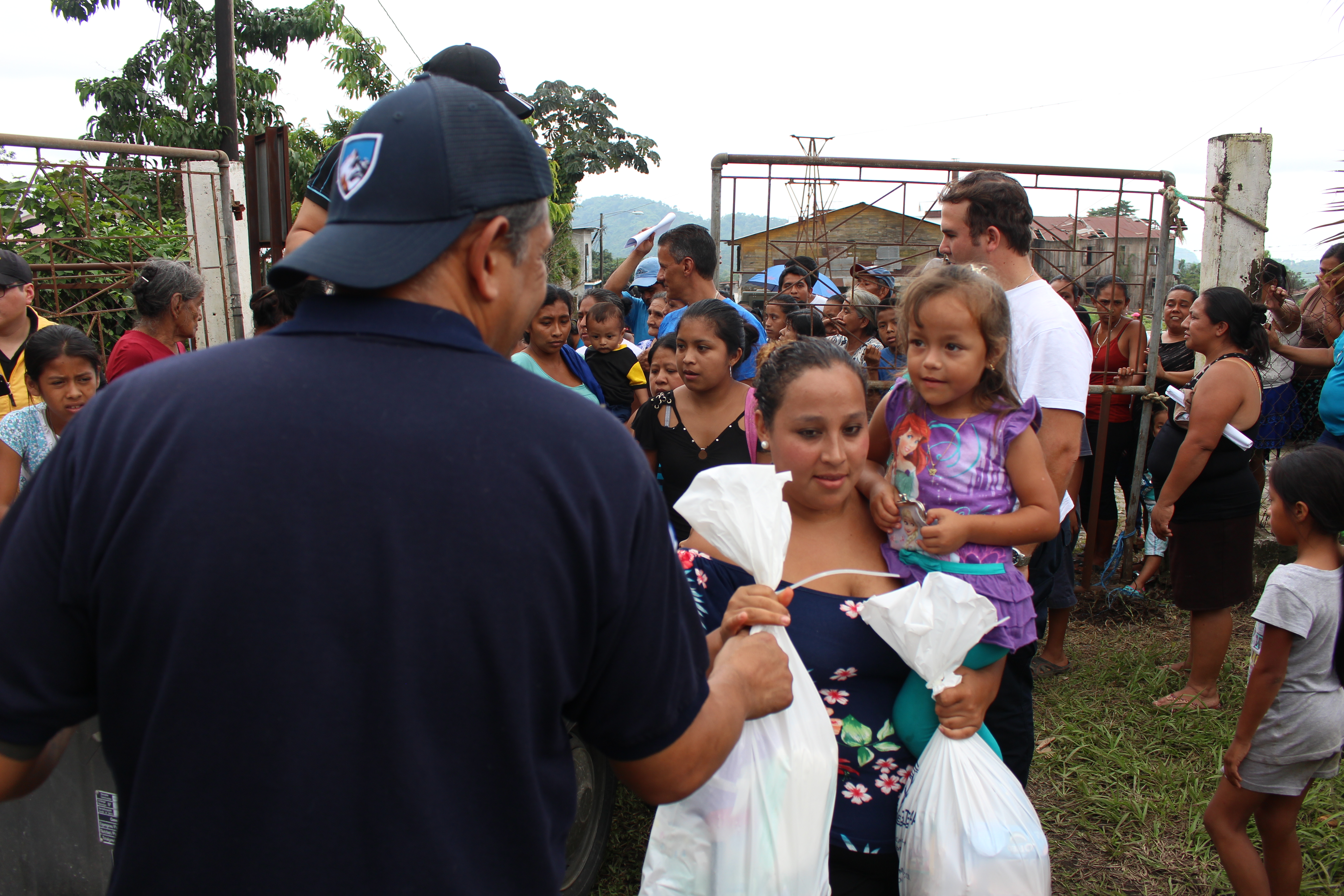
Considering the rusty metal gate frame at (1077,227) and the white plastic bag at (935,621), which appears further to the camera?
the rusty metal gate frame at (1077,227)

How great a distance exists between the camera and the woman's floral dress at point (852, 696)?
1808mm

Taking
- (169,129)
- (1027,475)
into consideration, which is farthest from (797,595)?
(169,129)

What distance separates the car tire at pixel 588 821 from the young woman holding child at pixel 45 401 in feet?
7.64

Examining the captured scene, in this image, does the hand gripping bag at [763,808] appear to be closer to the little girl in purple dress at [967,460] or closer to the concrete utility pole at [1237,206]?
the little girl in purple dress at [967,460]

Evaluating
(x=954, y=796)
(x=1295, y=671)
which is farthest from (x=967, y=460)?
(x=1295, y=671)

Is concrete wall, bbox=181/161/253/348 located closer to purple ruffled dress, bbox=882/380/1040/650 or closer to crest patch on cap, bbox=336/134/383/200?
purple ruffled dress, bbox=882/380/1040/650

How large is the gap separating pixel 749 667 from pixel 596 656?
0.46m

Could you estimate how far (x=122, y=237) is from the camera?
22.9 ft

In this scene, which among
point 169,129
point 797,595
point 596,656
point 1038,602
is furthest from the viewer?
point 169,129

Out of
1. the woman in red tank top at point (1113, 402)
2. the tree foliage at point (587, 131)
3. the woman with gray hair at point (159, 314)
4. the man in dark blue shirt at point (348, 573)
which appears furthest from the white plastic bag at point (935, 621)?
the tree foliage at point (587, 131)

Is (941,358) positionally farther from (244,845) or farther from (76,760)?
(76,760)

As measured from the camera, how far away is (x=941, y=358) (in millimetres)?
2039

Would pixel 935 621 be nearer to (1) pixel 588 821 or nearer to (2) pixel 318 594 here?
(2) pixel 318 594

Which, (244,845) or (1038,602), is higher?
(244,845)
